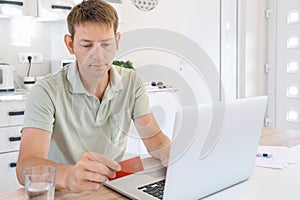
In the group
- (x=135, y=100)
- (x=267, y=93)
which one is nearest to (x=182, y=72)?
(x=267, y=93)

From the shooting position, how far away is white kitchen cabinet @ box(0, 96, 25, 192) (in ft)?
7.23

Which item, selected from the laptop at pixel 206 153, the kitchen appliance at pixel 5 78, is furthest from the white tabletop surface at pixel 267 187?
the kitchen appliance at pixel 5 78

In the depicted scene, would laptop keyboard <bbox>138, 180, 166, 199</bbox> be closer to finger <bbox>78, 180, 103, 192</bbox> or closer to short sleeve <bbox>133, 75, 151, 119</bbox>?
finger <bbox>78, 180, 103, 192</bbox>

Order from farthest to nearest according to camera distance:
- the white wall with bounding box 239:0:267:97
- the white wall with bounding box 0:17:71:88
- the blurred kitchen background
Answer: the white wall with bounding box 239:0:267:97 < the blurred kitchen background < the white wall with bounding box 0:17:71:88

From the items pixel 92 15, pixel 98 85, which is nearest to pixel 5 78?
pixel 98 85

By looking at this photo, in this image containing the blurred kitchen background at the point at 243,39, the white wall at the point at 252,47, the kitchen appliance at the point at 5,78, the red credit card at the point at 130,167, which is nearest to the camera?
the red credit card at the point at 130,167

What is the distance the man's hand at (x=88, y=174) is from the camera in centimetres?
82

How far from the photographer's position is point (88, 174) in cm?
82

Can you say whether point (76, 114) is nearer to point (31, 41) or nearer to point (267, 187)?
point (267, 187)

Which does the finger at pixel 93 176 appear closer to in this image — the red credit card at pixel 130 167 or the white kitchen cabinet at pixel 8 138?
the red credit card at pixel 130 167

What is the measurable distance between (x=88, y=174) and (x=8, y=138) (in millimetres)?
1628

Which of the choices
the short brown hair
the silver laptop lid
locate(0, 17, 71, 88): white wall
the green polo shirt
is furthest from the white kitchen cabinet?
the silver laptop lid

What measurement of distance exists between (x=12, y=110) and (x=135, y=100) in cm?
124

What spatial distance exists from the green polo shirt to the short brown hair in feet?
0.58
